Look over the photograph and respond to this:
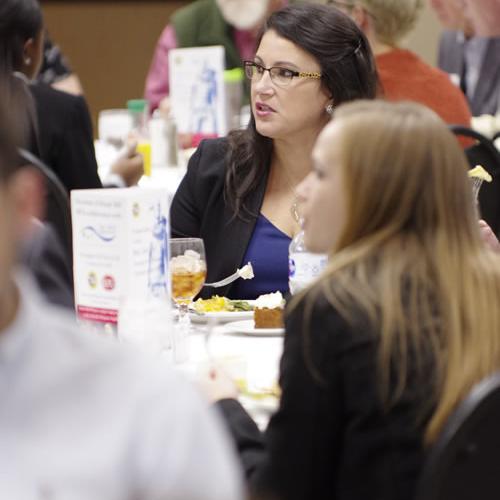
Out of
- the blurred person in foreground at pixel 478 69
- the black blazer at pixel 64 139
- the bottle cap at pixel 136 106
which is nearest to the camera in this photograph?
the black blazer at pixel 64 139

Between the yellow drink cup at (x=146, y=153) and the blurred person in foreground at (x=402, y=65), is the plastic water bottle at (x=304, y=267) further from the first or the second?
the blurred person in foreground at (x=402, y=65)

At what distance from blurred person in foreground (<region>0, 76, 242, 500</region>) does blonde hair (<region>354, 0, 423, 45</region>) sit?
4.42m

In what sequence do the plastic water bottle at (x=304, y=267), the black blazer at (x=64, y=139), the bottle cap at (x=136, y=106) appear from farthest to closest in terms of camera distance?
the bottle cap at (x=136, y=106) → the black blazer at (x=64, y=139) → the plastic water bottle at (x=304, y=267)

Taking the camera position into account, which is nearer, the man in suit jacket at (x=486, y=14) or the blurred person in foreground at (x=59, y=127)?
the blurred person in foreground at (x=59, y=127)

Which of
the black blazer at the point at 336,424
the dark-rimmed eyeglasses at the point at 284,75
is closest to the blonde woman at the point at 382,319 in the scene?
the black blazer at the point at 336,424

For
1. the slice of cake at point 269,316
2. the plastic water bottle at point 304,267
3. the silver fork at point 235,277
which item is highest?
the plastic water bottle at point 304,267

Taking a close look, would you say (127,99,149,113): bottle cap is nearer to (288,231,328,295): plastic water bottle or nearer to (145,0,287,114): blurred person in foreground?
(145,0,287,114): blurred person in foreground

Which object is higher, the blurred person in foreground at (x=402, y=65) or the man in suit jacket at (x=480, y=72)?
the blurred person in foreground at (x=402, y=65)

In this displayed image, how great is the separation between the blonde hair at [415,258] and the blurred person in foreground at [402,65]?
3.41m

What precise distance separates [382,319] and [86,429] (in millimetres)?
666

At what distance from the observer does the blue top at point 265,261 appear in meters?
3.06

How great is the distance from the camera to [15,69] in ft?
11.5

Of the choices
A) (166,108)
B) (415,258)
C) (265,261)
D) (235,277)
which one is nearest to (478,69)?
(166,108)

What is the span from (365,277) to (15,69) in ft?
6.96
